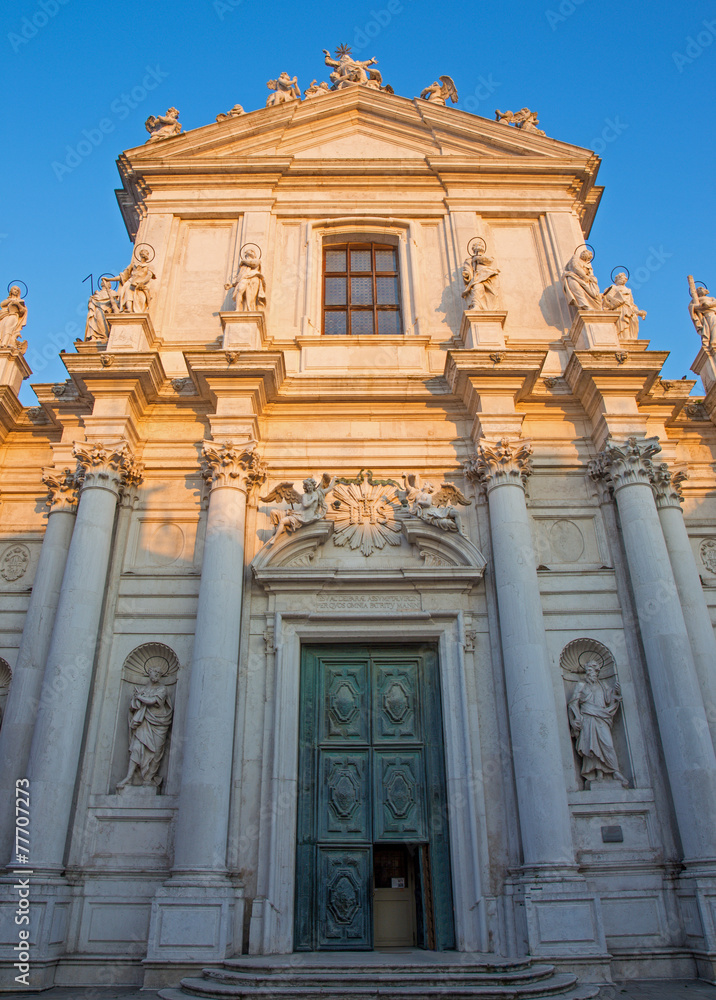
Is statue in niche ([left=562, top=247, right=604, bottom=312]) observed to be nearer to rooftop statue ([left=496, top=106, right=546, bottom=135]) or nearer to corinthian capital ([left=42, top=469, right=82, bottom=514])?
rooftop statue ([left=496, top=106, right=546, bottom=135])

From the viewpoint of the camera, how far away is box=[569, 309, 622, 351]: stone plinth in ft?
37.8

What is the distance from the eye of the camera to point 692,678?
9.17 m

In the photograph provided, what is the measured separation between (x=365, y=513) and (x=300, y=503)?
926 mm

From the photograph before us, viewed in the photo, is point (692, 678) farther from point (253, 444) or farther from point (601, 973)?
point (253, 444)

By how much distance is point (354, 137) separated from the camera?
48.9ft

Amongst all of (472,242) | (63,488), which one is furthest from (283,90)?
(63,488)

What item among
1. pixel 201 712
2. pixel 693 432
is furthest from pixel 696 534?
pixel 201 712

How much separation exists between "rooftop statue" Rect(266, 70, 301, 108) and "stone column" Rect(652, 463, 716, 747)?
10.7m

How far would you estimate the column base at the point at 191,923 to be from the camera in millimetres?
7691

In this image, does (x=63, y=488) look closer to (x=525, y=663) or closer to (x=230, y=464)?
(x=230, y=464)

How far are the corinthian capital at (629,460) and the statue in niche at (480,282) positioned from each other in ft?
10.1

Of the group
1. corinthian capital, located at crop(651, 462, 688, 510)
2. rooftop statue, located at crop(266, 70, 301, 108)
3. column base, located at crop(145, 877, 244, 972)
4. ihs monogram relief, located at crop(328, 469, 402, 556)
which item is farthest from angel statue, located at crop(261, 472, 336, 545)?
rooftop statue, located at crop(266, 70, 301, 108)

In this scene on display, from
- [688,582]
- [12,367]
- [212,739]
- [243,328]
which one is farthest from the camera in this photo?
[12,367]

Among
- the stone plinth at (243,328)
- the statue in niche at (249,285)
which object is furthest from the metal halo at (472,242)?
the stone plinth at (243,328)
